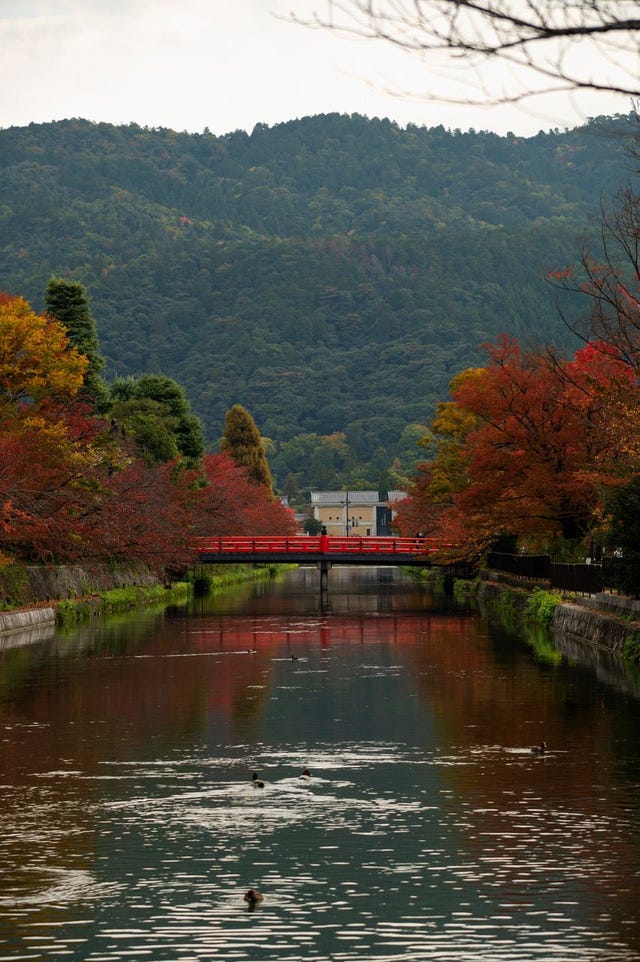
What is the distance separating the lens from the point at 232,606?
235ft

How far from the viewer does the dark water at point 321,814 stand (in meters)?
12.5

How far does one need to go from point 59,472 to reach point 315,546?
3638 centimetres

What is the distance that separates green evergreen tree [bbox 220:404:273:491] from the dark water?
9773 cm

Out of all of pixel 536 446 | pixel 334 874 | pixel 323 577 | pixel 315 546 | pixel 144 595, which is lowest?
pixel 334 874

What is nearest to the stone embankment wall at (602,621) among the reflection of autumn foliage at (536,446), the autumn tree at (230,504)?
the reflection of autumn foliage at (536,446)

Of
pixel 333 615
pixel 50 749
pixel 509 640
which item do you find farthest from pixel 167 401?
pixel 50 749

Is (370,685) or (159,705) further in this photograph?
(370,685)

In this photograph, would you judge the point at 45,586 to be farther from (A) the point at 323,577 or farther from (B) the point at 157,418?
(A) the point at 323,577

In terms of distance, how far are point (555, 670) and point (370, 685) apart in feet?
16.5

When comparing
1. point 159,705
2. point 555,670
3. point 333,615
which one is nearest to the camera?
point 159,705

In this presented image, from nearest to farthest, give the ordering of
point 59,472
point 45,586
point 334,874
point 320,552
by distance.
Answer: point 334,874
point 59,472
point 45,586
point 320,552

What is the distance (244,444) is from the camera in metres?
136

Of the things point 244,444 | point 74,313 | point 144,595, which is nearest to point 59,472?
point 144,595

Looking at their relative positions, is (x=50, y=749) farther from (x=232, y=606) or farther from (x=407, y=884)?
(x=232, y=606)
